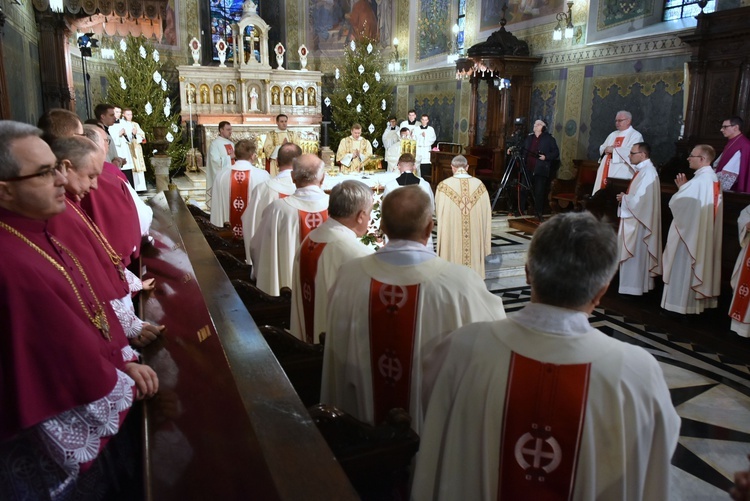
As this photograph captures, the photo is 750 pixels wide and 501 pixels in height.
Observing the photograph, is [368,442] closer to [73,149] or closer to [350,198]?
[350,198]

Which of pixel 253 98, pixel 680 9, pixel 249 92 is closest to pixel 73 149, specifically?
pixel 680 9

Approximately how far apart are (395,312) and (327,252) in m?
0.81

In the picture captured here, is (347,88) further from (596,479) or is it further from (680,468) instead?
(596,479)

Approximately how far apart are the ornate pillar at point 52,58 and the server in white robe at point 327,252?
23.5 ft

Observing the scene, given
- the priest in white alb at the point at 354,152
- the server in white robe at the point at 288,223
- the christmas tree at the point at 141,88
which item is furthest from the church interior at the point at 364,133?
the priest in white alb at the point at 354,152

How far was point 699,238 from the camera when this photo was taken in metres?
5.44

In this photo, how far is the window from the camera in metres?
8.99

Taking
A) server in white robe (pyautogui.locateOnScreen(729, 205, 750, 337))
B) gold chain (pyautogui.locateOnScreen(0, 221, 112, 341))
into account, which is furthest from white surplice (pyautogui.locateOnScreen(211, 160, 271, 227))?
server in white robe (pyautogui.locateOnScreen(729, 205, 750, 337))

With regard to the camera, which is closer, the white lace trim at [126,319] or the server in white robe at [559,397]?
the server in white robe at [559,397]

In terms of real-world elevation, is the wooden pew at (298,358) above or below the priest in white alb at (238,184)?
below

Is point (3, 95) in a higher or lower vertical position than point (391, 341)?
higher

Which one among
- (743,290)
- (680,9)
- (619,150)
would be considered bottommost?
(743,290)

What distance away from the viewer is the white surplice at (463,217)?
6.63 m

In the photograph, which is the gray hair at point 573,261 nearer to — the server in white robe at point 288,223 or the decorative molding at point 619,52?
the server in white robe at point 288,223
